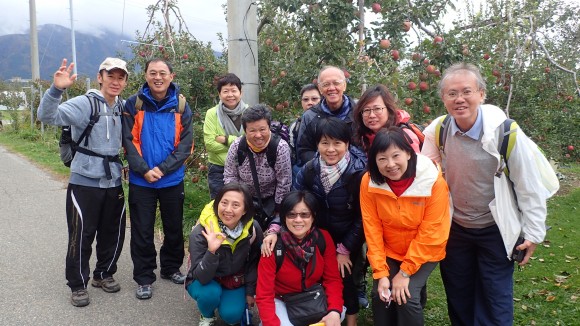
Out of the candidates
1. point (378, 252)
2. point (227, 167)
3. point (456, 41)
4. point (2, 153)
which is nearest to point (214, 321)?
point (227, 167)

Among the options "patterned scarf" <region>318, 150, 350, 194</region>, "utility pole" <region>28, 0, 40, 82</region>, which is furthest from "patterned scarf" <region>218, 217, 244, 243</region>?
"utility pole" <region>28, 0, 40, 82</region>

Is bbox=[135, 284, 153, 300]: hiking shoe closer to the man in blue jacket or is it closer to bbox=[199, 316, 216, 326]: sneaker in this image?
the man in blue jacket

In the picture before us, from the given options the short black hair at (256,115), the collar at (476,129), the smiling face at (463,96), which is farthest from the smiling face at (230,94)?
the collar at (476,129)

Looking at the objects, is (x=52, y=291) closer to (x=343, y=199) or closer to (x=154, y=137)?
(x=154, y=137)

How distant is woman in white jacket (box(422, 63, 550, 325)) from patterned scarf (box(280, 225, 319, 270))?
34.0 inches

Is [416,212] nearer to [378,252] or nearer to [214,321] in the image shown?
[378,252]

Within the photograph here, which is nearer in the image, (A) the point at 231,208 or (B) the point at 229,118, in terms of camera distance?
(A) the point at 231,208

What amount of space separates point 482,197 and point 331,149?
95cm

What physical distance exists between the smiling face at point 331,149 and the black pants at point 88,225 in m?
1.87

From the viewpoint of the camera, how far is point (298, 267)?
308cm

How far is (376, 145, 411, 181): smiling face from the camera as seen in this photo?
2570 millimetres

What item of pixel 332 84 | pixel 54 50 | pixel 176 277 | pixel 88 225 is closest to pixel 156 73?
pixel 88 225

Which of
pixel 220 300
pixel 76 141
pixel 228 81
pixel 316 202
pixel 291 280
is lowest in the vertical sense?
pixel 220 300

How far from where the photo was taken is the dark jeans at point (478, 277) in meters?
2.69
